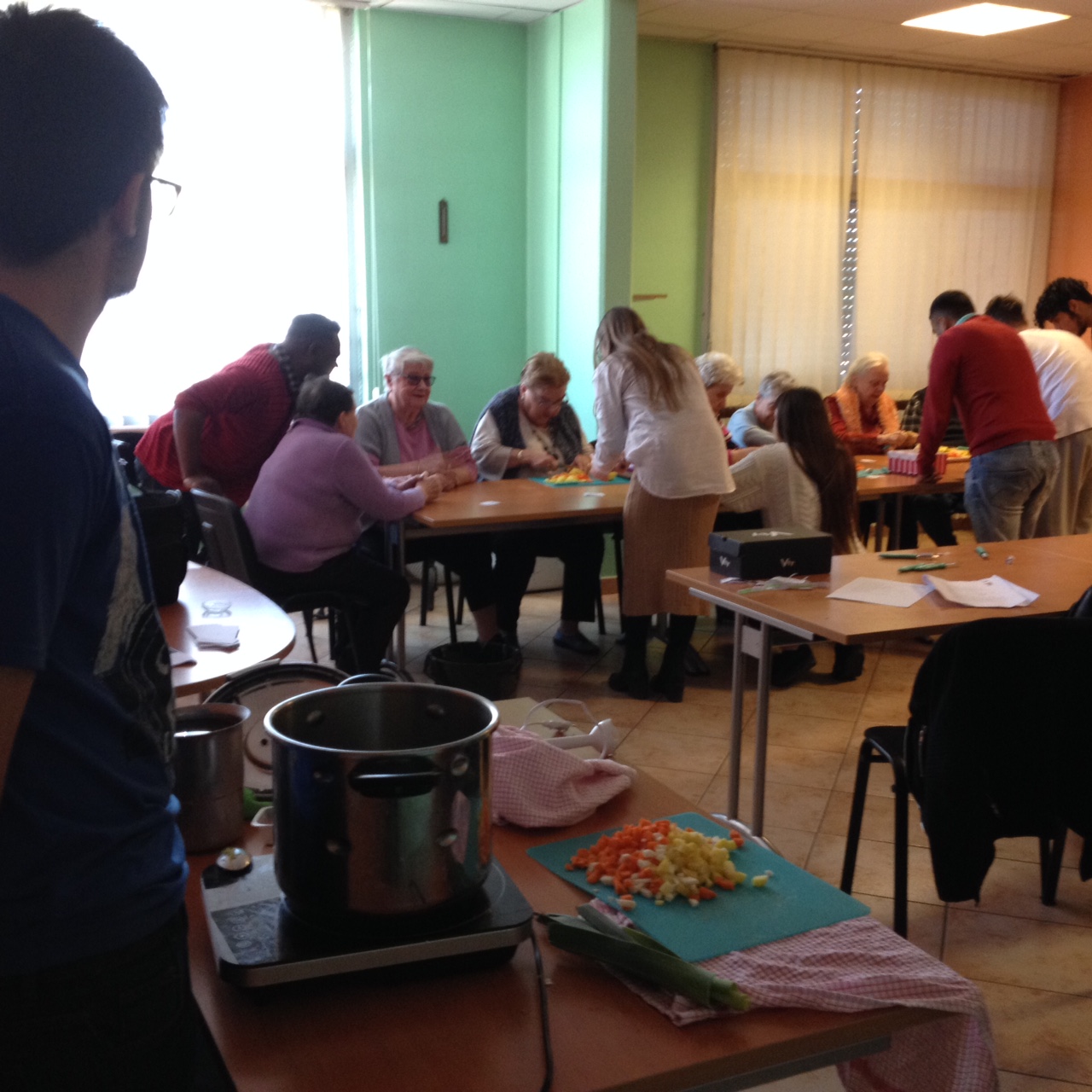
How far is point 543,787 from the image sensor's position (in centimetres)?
136

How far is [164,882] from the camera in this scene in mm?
839

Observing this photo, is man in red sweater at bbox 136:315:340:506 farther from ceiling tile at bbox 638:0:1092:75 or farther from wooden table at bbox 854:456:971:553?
ceiling tile at bbox 638:0:1092:75

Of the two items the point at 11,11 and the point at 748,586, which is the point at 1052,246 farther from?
the point at 11,11

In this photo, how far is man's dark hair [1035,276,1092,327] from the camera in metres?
5.20

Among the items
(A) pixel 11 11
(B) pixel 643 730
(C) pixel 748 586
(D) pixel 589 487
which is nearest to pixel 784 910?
(A) pixel 11 11

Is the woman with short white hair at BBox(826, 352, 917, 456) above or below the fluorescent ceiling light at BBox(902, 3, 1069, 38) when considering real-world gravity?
below

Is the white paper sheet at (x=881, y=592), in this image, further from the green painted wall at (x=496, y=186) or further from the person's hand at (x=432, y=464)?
the green painted wall at (x=496, y=186)

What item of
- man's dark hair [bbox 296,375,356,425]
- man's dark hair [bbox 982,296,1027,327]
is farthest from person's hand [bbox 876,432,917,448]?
man's dark hair [bbox 296,375,356,425]

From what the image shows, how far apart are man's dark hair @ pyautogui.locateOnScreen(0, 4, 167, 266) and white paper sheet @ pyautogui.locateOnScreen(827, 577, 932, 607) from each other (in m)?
2.24

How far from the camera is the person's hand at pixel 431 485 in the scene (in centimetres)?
427

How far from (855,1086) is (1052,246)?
796 cm

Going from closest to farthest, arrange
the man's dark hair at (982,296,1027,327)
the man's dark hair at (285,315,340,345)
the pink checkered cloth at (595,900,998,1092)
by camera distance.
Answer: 1. the pink checkered cloth at (595,900,998,1092)
2. the man's dark hair at (285,315,340,345)
3. the man's dark hair at (982,296,1027,327)

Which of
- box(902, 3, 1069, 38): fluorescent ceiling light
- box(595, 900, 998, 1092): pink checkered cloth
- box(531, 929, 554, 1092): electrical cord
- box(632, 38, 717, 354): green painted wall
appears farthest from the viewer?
box(632, 38, 717, 354): green painted wall

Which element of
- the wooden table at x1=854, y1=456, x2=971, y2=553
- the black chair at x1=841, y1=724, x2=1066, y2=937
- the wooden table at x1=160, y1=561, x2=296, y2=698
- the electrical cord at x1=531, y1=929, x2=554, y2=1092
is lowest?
the black chair at x1=841, y1=724, x2=1066, y2=937
